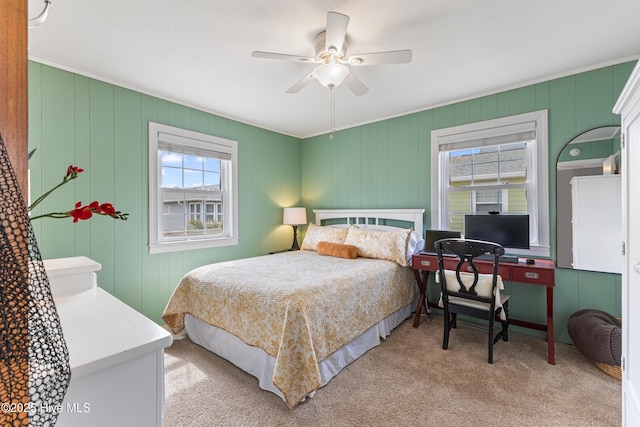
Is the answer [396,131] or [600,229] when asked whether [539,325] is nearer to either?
[600,229]

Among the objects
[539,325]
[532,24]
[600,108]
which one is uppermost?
[532,24]

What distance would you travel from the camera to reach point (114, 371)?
2.53 ft

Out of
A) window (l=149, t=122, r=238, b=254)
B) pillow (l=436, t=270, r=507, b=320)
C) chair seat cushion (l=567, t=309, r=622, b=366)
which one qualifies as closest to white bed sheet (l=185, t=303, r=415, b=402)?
pillow (l=436, t=270, r=507, b=320)

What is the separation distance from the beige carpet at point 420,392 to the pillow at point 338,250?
1.07 meters

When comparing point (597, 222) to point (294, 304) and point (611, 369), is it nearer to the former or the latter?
point (611, 369)

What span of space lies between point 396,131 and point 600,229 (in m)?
2.29

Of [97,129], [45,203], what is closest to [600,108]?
[97,129]

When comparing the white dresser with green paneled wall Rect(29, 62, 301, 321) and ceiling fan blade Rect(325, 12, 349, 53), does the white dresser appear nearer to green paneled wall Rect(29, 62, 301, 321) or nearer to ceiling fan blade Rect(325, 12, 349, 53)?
ceiling fan blade Rect(325, 12, 349, 53)

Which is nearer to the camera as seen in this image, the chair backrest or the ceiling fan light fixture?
the ceiling fan light fixture

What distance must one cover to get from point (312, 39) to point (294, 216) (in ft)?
8.68

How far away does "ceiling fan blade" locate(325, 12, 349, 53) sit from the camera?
1.56 meters

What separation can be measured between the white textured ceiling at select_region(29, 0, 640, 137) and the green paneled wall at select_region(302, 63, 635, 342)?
17 centimetres

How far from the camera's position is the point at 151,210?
3041 millimetres

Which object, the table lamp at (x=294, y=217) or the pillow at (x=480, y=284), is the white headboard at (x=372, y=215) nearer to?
the table lamp at (x=294, y=217)
